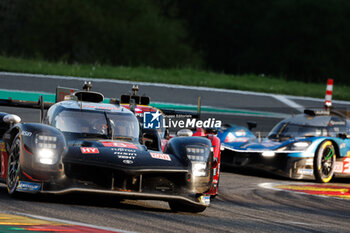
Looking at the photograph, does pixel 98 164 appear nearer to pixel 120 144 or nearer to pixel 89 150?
pixel 89 150

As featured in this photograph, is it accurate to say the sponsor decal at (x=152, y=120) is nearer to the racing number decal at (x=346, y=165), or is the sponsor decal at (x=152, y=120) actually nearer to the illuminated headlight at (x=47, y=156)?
the illuminated headlight at (x=47, y=156)

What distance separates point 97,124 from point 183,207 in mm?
1556

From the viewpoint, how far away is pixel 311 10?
65.1 m

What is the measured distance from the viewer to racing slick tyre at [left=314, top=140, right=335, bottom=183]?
14.3m

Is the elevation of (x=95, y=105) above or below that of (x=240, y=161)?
above

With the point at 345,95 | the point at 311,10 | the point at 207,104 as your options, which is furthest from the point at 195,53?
the point at 207,104

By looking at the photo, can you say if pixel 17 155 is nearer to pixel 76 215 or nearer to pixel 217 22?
pixel 76 215

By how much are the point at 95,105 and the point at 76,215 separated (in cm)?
289

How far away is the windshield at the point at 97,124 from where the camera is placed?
→ 9148mm

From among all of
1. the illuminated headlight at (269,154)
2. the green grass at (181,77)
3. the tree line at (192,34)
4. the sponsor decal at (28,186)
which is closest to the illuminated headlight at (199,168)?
the sponsor decal at (28,186)

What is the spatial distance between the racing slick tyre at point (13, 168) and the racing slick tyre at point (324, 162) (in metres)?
7.29

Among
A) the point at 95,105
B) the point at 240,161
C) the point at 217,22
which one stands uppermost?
the point at 217,22

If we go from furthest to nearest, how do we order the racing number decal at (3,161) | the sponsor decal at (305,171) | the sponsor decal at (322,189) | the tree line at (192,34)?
the tree line at (192,34) < the sponsor decal at (305,171) < the sponsor decal at (322,189) < the racing number decal at (3,161)

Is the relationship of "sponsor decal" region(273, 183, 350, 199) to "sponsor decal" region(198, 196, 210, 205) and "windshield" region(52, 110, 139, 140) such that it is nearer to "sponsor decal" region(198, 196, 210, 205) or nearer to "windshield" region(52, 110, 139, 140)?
"windshield" region(52, 110, 139, 140)
